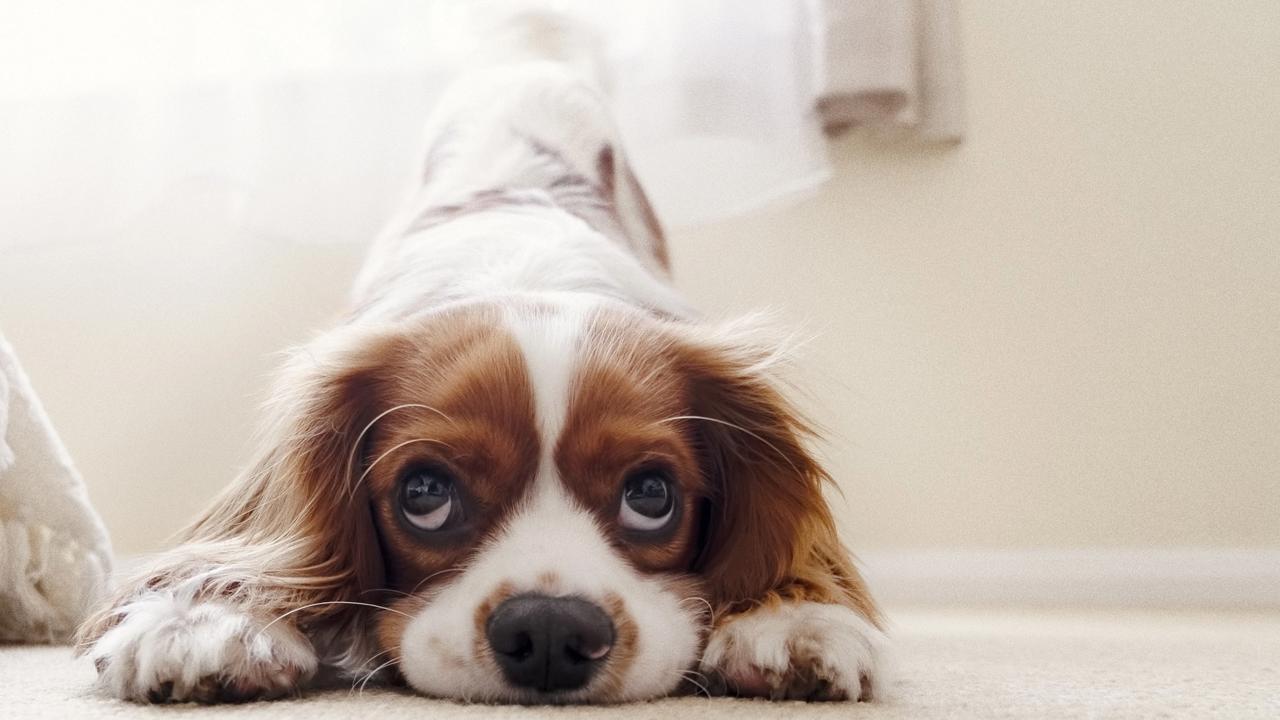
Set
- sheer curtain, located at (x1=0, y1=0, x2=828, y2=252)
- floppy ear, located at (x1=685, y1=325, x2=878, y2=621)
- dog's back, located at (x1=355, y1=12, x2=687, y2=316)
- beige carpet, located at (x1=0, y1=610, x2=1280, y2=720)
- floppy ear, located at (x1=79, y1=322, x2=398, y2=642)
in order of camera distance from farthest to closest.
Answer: sheer curtain, located at (x1=0, y1=0, x2=828, y2=252) < dog's back, located at (x1=355, y1=12, x2=687, y2=316) < floppy ear, located at (x1=685, y1=325, x2=878, y2=621) < floppy ear, located at (x1=79, y1=322, x2=398, y2=642) < beige carpet, located at (x1=0, y1=610, x2=1280, y2=720)

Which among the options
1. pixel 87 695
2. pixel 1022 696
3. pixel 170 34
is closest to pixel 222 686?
pixel 87 695

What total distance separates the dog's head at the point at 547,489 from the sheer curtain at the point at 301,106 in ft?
4.84

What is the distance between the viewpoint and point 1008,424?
10.1 feet

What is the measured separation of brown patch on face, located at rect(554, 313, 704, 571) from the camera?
136 cm

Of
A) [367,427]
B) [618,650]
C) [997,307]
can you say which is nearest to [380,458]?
[367,427]

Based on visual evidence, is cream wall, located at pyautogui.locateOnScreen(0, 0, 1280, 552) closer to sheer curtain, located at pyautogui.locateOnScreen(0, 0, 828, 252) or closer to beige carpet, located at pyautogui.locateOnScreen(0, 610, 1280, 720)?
sheer curtain, located at pyautogui.locateOnScreen(0, 0, 828, 252)

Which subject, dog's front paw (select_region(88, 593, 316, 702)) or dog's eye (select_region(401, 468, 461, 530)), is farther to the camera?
dog's eye (select_region(401, 468, 461, 530))

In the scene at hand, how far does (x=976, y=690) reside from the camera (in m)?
1.36

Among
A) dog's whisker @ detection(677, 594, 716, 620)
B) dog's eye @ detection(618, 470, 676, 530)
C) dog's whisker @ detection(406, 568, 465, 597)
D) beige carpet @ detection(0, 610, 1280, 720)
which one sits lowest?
beige carpet @ detection(0, 610, 1280, 720)

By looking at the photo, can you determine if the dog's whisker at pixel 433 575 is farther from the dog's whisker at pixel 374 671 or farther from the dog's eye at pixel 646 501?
the dog's eye at pixel 646 501

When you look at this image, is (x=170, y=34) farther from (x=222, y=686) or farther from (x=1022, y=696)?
(x=1022, y=696)

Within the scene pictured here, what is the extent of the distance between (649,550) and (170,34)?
7.42 feet

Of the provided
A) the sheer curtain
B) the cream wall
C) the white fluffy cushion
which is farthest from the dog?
the cream wall

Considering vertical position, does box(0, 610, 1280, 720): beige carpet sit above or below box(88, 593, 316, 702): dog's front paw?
below
